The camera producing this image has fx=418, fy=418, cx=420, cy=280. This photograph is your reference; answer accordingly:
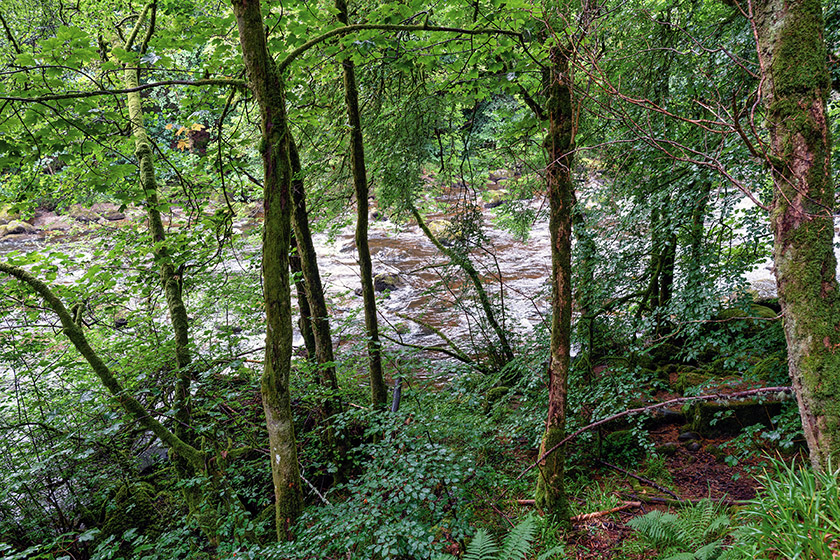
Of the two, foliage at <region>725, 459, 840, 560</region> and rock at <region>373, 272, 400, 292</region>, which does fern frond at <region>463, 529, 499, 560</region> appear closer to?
foliage at <region>725, 459, 840, 560</region>

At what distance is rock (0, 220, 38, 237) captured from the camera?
17547mm

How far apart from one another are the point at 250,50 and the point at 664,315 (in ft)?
15.9

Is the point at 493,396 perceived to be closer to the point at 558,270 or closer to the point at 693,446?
the point at 693,446

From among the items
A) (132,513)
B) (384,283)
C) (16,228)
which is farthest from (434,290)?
(16,228)

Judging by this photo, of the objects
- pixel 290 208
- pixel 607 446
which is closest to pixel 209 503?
pixel 290 208

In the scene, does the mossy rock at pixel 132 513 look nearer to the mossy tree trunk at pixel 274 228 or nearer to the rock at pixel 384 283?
the mossy tree trunk at pixel 274 228

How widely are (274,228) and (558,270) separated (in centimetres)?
205

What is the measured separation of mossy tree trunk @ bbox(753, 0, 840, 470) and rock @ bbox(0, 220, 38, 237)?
24181mm

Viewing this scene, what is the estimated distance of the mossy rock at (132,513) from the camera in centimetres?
479

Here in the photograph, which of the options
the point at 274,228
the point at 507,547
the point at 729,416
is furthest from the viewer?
the point at 729,416

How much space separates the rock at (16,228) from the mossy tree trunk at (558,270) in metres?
22.9

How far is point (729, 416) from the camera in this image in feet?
15.9

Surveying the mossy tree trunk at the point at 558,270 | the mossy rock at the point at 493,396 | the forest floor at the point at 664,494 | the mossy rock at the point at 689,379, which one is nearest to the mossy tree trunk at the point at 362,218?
the mossy rock at the point at 493,396

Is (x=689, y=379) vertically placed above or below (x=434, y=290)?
below
